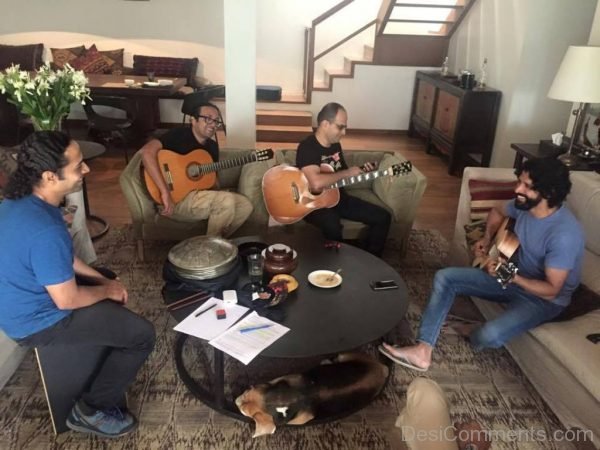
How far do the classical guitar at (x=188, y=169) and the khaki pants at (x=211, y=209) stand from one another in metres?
0.07

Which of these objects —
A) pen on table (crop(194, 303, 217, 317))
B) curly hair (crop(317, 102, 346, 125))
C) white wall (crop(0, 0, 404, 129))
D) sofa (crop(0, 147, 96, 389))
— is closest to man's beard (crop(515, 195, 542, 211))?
curly hair (crop(317, 102, 346, 125))

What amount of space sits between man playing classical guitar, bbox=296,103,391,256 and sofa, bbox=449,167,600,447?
73cm

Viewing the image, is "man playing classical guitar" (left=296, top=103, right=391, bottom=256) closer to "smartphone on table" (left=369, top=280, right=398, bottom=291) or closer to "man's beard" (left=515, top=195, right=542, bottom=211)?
"smartphone on table" (left=369, top=280, right=398, bottom=291)

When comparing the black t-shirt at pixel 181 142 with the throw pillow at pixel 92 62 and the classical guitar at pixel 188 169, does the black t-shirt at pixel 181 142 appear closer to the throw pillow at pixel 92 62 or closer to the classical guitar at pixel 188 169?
the classical guitar at pixel 188 169

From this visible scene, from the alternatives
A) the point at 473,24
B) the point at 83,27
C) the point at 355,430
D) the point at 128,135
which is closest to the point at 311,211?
the point at 355,430

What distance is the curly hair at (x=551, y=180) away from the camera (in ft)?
6.78

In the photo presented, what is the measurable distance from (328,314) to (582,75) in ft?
7.91

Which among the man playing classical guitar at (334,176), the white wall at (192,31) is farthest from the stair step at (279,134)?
the man playing classical guitar at (334,176)

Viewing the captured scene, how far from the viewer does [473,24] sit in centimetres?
561

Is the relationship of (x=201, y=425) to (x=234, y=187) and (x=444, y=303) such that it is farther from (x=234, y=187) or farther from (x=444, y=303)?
(x=234, y=187)

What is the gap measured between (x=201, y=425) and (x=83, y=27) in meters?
5.95

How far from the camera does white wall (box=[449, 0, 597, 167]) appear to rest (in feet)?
14.2

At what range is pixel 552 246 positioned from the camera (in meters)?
2.07

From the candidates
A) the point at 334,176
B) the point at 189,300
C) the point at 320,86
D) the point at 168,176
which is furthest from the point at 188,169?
the point at 320,86
